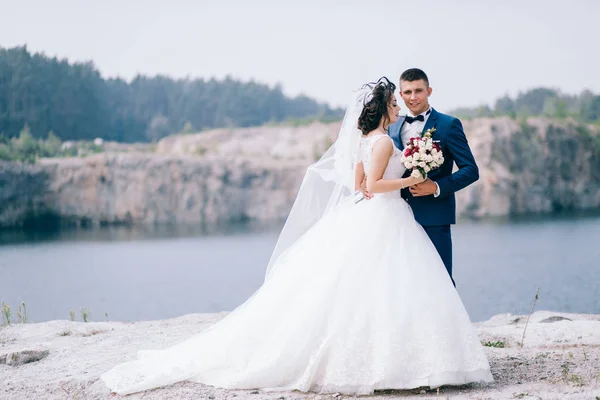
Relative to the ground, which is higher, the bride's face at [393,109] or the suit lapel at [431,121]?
the bride's face at [393,109]

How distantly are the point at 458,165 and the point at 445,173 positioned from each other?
0.58 feet

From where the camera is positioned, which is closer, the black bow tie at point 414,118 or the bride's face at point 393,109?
the bride's face at point 393,109

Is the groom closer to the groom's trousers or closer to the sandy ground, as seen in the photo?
the groom's trousers

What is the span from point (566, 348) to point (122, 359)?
4.02 metres

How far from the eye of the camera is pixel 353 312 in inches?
184

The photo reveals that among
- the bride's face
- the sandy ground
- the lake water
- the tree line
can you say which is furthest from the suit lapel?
the tree line

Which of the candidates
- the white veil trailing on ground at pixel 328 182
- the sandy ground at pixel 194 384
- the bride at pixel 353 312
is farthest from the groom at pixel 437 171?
the sandy ground at pixel 194 384

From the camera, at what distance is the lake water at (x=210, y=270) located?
49.2 feet

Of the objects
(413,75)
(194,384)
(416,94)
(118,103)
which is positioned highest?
(118,103)

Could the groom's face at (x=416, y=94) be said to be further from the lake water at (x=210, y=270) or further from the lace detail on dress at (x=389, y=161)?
the lake water at (x=210, y=270)

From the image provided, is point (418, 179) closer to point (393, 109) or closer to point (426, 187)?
point (426, 187)

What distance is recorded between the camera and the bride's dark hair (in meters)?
4.96

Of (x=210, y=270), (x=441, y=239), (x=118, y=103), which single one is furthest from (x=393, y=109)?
(x=118, y=103)

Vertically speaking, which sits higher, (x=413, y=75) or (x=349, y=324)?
(x=413, y=75)
